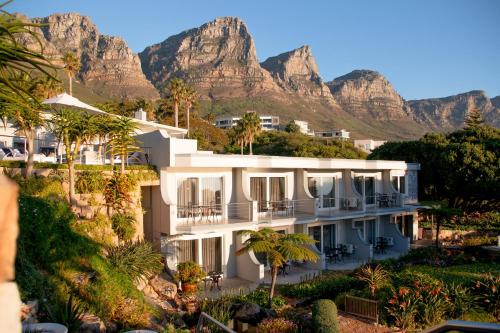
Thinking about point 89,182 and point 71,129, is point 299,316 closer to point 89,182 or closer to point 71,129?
point 89,182

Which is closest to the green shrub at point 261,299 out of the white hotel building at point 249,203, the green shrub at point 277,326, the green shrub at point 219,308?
the green shrub at point 219,308

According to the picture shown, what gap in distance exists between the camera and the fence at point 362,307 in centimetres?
1413

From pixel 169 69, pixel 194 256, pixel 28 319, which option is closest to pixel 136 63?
pixel 169 69

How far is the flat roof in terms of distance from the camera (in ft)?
65.5

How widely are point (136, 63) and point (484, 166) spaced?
451ft

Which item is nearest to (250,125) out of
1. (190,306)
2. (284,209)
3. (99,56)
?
(284,209)

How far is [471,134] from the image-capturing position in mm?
40688

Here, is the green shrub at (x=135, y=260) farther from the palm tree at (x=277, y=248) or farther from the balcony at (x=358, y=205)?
the balcony at (x=358, y=205)

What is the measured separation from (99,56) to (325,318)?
152m

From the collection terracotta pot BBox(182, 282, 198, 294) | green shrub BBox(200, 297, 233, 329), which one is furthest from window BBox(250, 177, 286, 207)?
green shrub BBox(200, 297, 233, 329)

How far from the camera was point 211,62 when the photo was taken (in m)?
175

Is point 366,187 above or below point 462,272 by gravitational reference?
above

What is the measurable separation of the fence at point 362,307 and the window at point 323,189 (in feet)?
38.1

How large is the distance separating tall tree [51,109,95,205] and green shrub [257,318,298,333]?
893 cm
